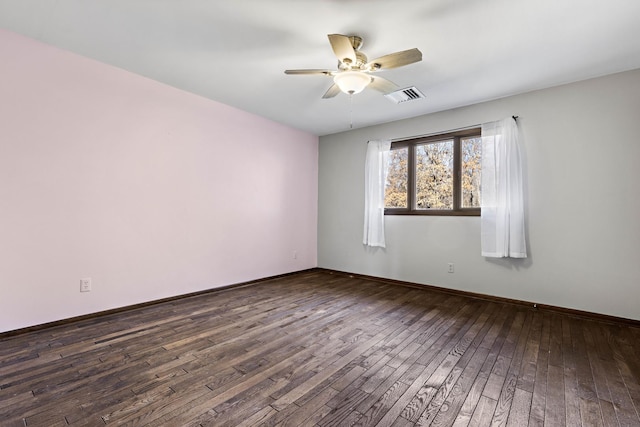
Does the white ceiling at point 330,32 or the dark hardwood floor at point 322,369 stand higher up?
the white ceiling at point 330,32

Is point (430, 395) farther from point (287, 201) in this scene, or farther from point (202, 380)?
point (287, 201)

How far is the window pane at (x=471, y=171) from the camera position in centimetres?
390

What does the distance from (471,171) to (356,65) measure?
240cm

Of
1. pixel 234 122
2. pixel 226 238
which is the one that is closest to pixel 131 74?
pixel 234 122

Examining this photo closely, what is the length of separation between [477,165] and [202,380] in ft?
12.8

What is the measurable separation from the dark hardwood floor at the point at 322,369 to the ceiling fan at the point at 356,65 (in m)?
2.25

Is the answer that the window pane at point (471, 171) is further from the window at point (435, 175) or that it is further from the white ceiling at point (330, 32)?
the white ceiling at point (330, 32)

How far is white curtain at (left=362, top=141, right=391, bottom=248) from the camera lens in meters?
4.65


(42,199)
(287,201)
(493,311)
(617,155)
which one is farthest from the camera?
(287,201)

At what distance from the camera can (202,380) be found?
6.10ft

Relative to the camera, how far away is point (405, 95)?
11.6ft

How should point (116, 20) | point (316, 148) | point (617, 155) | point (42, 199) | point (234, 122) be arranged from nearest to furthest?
1. point (116, 20)
2. point (42, 199)
3. point (617, 155)
4. point (234, 122)
5. point (316, 148)

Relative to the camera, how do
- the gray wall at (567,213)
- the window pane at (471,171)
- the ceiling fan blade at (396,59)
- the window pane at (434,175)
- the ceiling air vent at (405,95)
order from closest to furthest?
the ceiling fan blade at (396,59) → the gray wall at (567,213) → the ceiling air vent at (405,95) → the window pane at (471,171) → the window pane at (434,175)

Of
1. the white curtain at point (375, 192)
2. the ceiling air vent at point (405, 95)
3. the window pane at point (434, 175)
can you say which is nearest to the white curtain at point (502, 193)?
the window pane at point (434, 175)
